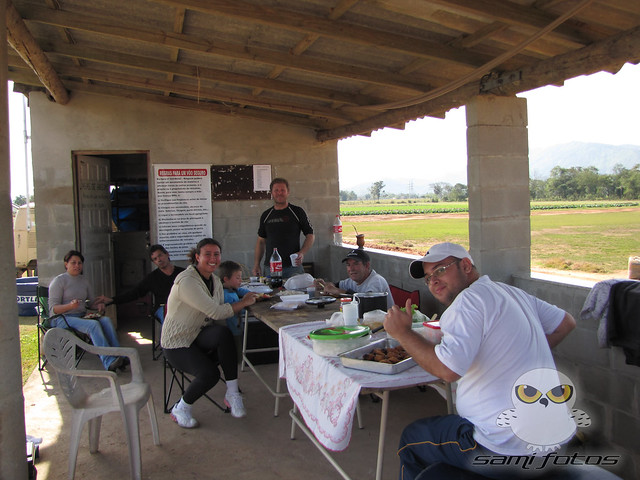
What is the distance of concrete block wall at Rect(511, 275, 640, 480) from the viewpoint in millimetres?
2949

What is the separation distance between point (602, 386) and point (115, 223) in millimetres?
7595

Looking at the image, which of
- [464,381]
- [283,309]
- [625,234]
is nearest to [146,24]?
[283,309]

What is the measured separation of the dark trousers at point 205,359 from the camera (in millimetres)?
3709

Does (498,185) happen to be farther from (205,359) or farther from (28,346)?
(28,346)

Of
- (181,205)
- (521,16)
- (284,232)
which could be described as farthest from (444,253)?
(181,205)

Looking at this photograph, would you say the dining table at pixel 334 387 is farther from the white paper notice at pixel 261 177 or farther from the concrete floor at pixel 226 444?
the white paper notice at pixel 261 177

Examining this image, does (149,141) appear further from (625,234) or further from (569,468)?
(625,234)

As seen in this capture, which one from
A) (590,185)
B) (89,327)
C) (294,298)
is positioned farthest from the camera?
(590,185)

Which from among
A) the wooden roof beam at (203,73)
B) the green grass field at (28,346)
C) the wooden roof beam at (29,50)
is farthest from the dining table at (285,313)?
the green grass field at (28,346)

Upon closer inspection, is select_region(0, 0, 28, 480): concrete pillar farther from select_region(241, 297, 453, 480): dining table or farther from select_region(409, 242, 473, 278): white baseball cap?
select_region(409, 242, 473, 278): white baseball cap

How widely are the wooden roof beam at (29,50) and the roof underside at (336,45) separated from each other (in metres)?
0.01

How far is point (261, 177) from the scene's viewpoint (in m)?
7.18

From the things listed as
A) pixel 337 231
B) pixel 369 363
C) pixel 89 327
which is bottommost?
pixel 89 327

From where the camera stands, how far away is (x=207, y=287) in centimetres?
389
